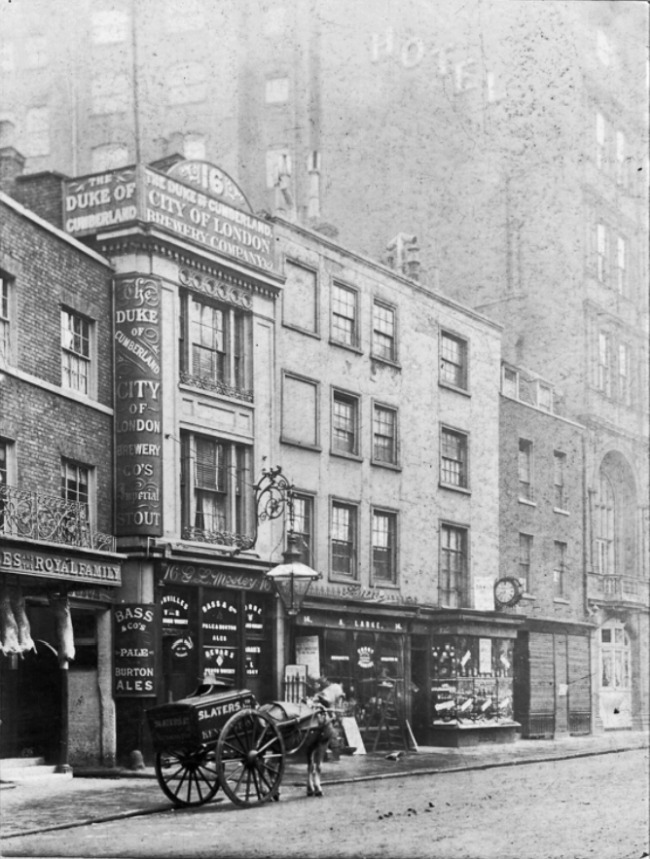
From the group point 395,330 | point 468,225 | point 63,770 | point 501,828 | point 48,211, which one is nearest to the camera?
point 501,828

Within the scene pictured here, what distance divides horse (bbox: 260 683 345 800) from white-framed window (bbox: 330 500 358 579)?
9.17 metres

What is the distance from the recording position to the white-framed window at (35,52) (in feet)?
Answer: 51.2

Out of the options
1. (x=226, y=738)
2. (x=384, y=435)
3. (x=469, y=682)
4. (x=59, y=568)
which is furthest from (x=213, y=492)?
(x=469, y=682)

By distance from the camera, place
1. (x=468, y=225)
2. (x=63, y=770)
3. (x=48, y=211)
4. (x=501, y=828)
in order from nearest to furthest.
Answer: (x=501, y=828) < (x=63, y=770) < (x=48, y=211) < (x=468, y=225)

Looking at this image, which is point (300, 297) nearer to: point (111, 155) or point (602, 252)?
point (602, 252)

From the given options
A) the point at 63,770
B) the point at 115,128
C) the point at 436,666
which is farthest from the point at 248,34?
the point at 115,128

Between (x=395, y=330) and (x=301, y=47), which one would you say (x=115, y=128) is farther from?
(x=301, y=47)

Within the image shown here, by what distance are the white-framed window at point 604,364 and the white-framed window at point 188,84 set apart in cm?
922

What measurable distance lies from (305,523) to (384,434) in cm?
294

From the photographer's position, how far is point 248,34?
17.8 metres

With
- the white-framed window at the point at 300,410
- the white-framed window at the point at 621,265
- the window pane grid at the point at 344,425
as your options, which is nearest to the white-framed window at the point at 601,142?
the white-framed window at the point at 621,265

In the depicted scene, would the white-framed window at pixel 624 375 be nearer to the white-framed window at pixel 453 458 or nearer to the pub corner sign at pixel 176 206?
the white-framed window at pixel 453 458

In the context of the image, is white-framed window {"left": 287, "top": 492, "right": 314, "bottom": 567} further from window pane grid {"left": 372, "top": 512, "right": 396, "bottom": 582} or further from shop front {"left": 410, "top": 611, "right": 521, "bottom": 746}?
shop front {"left": 410, "top": 611, "right": 521, "bottom": 746}

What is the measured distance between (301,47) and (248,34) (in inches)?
76.1
